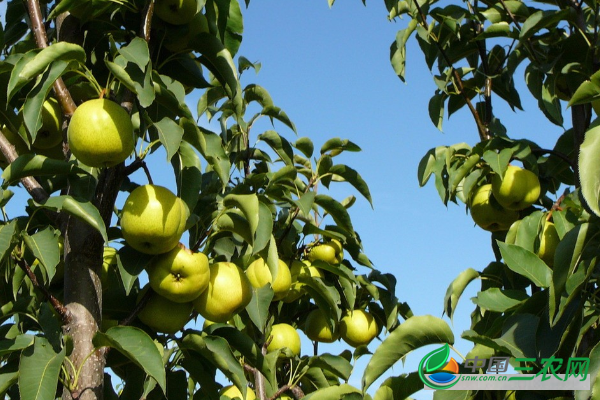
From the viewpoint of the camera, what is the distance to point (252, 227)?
7.07 feet

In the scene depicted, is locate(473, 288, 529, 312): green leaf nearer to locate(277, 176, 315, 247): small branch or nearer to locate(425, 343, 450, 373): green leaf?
locate(425, 343, 450, 373): green leaf

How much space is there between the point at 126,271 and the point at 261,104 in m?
1.56

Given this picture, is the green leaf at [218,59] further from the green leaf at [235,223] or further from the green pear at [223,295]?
the green pear at [223,295]

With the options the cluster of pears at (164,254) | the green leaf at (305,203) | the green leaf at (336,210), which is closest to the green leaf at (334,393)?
the cluster of pears at (164,254)

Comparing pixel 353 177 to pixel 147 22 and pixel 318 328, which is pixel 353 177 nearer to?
pixel 318 328

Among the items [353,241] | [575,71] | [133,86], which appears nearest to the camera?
[133,86]

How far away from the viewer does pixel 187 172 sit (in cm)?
221

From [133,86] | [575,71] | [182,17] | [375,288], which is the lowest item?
[375,288]

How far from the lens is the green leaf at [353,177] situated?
3.16 metres

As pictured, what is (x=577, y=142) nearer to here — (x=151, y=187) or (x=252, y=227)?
(x=252, y=227)

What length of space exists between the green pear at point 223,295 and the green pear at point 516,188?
118 cm

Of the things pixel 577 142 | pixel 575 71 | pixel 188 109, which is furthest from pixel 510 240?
Result: pixel 188 109

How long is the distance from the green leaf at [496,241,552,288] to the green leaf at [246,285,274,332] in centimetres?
87

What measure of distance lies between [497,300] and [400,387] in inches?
16.1
